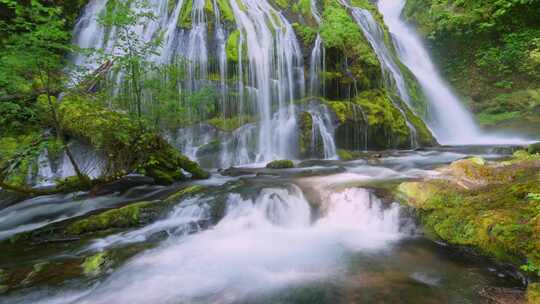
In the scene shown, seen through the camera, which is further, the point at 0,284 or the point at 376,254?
the point at 376,254

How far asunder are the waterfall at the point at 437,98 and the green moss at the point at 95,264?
48.1 ft

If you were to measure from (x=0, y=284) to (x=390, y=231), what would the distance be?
5304 mm

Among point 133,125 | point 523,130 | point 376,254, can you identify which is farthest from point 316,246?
point 523,130

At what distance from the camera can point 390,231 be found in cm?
450

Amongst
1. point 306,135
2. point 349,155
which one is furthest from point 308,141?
point 349,155

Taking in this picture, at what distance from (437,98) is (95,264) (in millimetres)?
17395

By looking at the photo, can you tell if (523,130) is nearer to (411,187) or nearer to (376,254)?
(411,187)

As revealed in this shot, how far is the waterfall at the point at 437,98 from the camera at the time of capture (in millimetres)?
14461

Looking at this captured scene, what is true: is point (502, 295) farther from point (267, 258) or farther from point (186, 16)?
point (186, 16)

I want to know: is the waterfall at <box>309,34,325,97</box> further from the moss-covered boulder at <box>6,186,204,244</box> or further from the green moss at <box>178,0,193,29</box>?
the moss-covered boulder at <box>6,186,204,244</box>

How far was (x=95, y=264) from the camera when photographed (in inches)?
152

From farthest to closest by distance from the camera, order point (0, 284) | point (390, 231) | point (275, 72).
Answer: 1. point (275, 72)
2. point (390, 231)
3. point (0, 284)

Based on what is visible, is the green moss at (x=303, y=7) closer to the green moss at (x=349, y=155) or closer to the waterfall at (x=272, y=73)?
the waterfall at (x=272, y=73)

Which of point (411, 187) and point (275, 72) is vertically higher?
point (275, 72)
